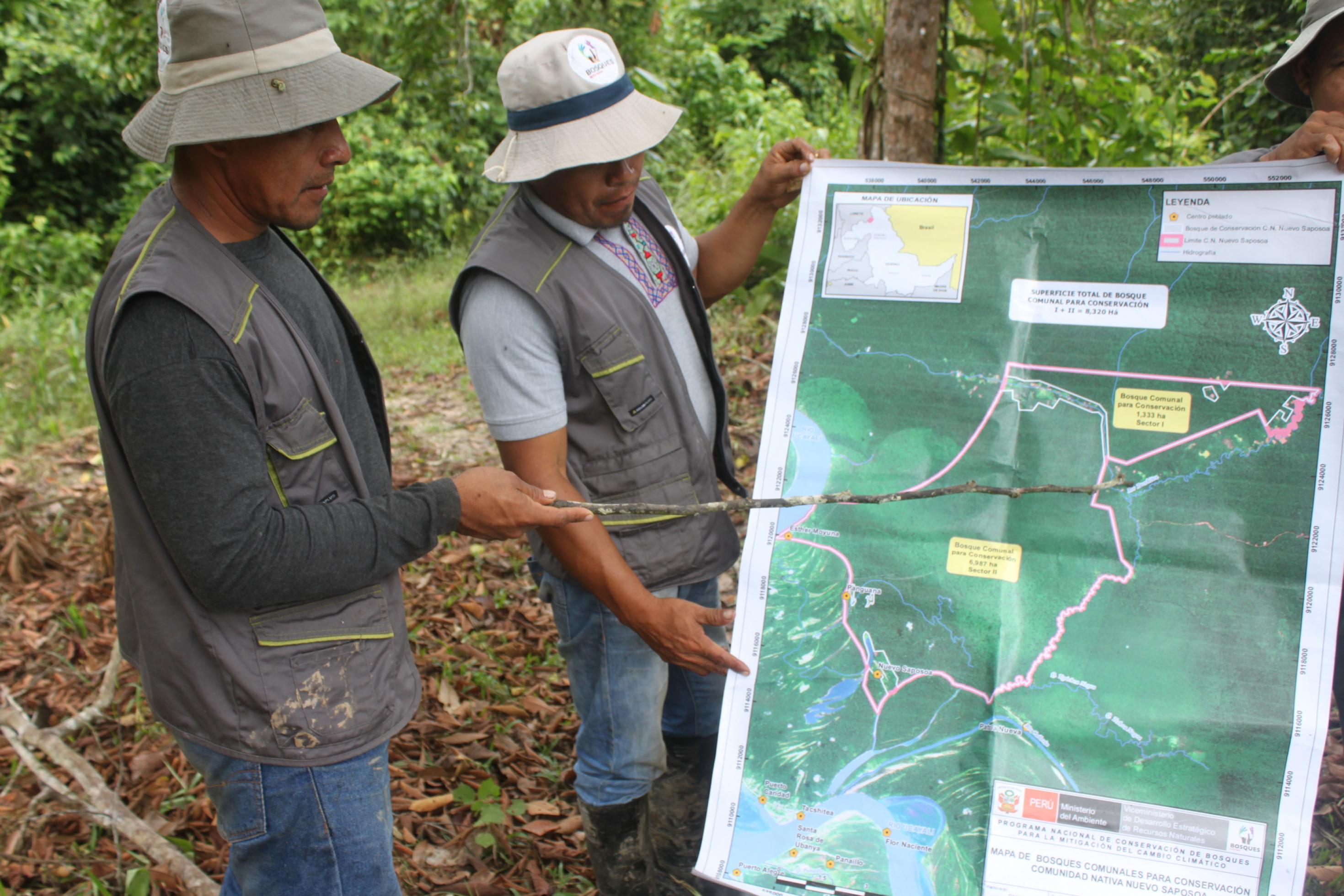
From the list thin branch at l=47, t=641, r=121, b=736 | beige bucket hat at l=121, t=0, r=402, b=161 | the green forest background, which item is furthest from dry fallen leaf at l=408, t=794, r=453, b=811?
the green forest background

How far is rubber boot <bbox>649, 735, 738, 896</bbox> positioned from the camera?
2393mm

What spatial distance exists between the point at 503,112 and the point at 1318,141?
1033 cm

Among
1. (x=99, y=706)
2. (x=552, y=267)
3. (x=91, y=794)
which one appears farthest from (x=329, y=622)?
(x=99, y=706)

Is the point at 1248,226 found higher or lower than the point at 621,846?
higher

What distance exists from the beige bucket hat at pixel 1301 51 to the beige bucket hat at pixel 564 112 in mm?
1131

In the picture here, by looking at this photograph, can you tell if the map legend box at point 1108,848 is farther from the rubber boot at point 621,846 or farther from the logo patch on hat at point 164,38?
the logo patch on hat at point 164,38

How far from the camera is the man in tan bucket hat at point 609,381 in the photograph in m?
1.81

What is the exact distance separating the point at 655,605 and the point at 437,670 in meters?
1.86

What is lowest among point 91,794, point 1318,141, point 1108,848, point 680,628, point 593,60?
point 91,794

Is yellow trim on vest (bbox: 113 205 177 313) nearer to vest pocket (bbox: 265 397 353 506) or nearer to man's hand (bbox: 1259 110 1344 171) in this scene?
vest pocket (bbox: 265 397 353 506)

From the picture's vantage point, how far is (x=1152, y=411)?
4.69 feet

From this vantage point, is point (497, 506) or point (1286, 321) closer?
point (1286, 321)

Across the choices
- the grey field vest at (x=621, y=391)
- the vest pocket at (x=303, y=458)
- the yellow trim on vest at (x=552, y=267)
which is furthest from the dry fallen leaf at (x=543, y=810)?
the yellow trim on vest at (x=552, y=267)

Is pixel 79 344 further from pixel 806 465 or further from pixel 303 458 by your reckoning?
pixel 806 465
